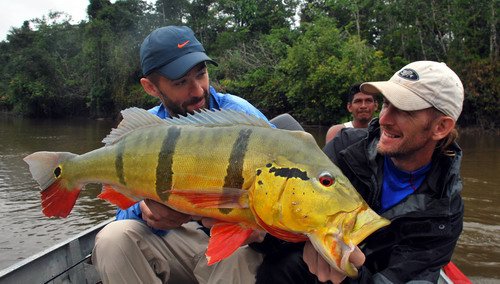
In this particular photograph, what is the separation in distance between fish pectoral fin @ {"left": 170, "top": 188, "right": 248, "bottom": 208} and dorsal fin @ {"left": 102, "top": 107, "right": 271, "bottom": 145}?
342 mm

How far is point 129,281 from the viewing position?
2.61m

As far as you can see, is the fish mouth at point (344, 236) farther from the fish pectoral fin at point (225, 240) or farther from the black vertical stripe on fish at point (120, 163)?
the black vertical stripe on fish at point (120, 163)

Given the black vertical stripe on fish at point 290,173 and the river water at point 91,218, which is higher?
the black vertical stripe on fish at point 290,173

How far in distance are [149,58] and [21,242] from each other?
22.1 ft

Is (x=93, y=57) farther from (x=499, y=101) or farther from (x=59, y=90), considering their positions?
(x=499, y=101)

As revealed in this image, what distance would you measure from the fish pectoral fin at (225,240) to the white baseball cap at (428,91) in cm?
127

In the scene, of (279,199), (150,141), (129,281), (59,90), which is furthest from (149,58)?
(59,90)

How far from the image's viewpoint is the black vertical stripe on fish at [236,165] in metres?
1.86

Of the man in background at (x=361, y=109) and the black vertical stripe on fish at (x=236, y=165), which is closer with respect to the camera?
the black vertical stripe on fish at (x=236, y=165)

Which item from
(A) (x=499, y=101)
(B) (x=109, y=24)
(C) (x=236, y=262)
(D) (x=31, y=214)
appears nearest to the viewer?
(C) (x=236, y=262)

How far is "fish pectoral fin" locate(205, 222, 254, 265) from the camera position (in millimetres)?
1860

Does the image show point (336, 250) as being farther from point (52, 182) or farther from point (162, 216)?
point (52, 182)

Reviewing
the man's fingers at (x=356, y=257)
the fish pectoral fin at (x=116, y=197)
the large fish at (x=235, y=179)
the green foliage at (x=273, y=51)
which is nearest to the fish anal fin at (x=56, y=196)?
the large fish at (x=235, y=179)

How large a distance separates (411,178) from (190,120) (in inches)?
55.5
